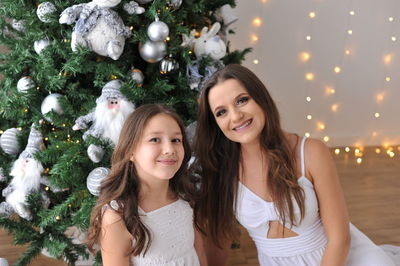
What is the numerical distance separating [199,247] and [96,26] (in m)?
0.88

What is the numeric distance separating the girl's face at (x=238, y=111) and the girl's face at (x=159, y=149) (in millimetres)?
161

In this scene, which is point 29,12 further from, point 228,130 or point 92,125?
point 228,130

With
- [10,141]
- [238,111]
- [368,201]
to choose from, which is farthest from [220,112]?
[368,201]

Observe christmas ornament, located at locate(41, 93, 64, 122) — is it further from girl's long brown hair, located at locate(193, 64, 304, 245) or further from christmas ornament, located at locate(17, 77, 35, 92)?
girl's long brown hair, located at locate(193, 64, 304, 245)

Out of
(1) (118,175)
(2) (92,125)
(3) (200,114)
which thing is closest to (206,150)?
(3) (200,114)

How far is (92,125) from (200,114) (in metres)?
0.43

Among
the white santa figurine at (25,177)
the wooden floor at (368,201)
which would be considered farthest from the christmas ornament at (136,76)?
the wooden floor at (368,201)

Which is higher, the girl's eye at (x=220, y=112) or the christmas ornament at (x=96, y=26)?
the christmas ornament at (x=96, y=26)

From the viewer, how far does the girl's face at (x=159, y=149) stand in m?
1.25

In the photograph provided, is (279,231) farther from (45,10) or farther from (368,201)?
(368,201)

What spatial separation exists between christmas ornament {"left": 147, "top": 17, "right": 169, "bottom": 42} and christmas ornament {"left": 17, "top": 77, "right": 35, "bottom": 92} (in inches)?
20.6

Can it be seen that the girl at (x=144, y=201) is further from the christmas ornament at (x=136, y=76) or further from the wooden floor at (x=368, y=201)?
the wooden floor at (x=368, y=201)

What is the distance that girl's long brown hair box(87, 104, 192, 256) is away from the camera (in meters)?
1.25

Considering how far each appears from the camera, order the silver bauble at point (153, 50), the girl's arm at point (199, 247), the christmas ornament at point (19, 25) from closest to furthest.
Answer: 1. the girl's arm at point (199, 247)
2. the silver bauble at point (153, 50)
3. the christmas ornament at point (19, 25)
